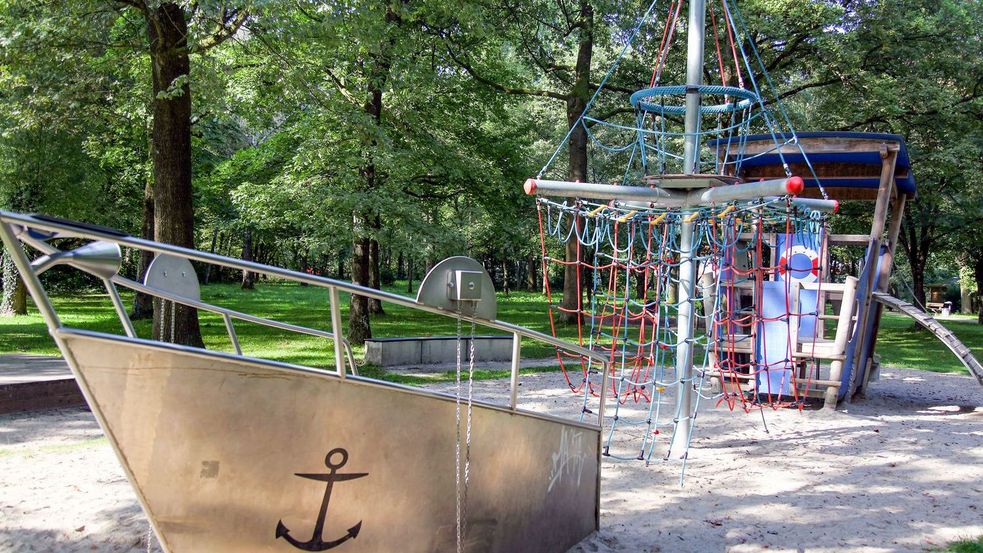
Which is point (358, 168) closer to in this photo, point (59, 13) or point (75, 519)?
point (59, 13)

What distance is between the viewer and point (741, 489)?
7.03m

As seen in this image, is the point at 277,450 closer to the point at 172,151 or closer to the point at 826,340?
the point at 172,151

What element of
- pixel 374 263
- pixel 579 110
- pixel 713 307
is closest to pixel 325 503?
pixel 713 307

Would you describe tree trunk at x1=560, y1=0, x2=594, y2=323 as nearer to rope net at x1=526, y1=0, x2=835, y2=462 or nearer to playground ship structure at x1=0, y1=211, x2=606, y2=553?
rope net at x1=526, y1=0, x2=835, y2=462

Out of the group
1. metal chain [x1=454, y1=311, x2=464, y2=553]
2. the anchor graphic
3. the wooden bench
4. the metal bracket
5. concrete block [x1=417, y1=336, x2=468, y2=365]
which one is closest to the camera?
the anchor graphic

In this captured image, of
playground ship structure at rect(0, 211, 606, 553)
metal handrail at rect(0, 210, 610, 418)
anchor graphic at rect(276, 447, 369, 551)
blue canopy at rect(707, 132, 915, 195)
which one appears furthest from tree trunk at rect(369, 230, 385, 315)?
anchor graphic at rect(276, 447, 369, 551)

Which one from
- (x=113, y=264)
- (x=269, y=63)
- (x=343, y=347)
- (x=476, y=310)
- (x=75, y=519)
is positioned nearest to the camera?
(x=113, y=264)

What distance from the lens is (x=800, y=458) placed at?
8.23m

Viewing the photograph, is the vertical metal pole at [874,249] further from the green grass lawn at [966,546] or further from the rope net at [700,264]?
the green grass lawn at [966,546]

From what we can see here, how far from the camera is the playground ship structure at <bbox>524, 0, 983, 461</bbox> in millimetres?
7480

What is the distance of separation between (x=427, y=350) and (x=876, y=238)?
25.2 feet

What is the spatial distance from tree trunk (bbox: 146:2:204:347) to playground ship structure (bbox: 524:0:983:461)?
205 inches

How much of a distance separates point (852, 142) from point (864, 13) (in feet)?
30.1

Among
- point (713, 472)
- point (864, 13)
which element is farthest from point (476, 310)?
point (864, 13)
